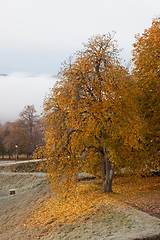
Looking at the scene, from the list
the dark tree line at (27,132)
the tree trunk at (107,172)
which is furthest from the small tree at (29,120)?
the tree trunk at (107,172)

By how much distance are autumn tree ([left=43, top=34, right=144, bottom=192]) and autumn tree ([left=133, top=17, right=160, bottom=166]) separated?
151 cm

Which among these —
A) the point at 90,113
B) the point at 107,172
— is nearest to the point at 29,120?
the point at 107,172

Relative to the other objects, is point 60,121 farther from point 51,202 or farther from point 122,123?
point 51,202

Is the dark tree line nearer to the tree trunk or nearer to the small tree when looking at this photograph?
the small tree

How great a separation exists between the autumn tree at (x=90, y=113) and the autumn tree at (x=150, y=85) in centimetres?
151

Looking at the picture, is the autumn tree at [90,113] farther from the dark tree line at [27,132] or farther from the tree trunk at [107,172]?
the dark tree line at [27,132]

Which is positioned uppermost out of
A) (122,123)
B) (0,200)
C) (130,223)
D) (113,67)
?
(113,67)

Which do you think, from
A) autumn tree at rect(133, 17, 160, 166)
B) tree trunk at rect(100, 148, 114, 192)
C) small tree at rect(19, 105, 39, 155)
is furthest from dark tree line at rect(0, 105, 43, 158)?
autumn tree at rect(133, 17, 160, 166)

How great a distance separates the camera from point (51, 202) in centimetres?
1681

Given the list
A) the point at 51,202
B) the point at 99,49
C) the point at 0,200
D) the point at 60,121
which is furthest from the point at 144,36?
the point at 0,200

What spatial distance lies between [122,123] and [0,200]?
1386 centimetres

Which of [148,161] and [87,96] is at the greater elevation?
[87,96]

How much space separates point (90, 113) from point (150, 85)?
5.00m

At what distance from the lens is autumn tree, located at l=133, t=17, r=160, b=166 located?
15.2 m
